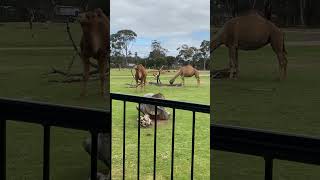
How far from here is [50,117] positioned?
1252 millimetres

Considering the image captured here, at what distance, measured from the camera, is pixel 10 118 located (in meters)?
1.35

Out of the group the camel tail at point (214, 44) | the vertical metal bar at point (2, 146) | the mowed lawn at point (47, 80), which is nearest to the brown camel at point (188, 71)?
the camel tail at point (214, 44)

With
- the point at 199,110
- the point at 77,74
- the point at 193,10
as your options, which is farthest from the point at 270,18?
the point at 193,10

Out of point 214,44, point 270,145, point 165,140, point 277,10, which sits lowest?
point 165,140

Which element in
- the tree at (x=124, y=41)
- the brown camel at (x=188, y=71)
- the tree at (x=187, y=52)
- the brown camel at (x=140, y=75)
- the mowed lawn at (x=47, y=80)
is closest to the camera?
the mowed lawn at (x=47, y=80)

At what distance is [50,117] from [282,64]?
86 cm

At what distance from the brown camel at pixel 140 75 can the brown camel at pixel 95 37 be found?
207 centimetres

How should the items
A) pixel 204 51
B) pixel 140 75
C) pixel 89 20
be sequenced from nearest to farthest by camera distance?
pixel 89 20
pixel 204 51
pixel 140 75

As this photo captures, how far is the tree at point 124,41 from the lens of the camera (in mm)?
3037

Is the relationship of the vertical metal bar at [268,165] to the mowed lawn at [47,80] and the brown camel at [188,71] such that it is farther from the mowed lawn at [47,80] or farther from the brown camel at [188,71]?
the brown camel at [188,71]

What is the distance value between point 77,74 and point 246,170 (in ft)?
2.79

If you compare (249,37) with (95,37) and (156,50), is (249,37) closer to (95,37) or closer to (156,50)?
(95,37)

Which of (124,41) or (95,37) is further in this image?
(124,41)

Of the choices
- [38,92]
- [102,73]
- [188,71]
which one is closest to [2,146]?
[38,92]
